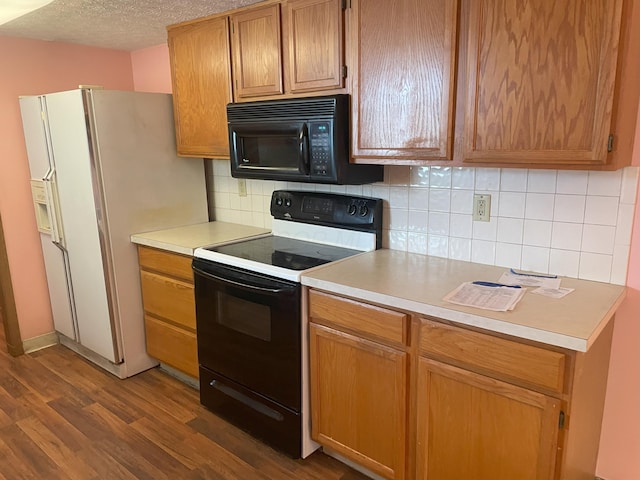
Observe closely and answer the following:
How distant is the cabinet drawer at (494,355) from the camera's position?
4.50ft

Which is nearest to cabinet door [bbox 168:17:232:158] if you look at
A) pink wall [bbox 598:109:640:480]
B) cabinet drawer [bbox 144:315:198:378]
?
cabinet drawer [bbox 144:315:198:378]

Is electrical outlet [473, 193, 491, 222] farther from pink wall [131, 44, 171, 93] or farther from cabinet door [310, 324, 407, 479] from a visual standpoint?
pink wall [131, 44, 171, 93]

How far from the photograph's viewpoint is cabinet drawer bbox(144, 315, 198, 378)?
8.73 ft

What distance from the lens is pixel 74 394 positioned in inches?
108

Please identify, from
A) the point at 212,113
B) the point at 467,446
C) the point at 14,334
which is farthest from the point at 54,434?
the point at 467,446

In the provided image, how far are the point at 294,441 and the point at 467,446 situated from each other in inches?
32.4

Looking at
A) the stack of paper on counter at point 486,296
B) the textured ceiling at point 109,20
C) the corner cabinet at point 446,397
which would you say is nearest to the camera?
the corner cabinet at point 446,397

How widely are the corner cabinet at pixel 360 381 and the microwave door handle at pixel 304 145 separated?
60 centimetres

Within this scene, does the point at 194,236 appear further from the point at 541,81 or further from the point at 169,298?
the point at 541,81

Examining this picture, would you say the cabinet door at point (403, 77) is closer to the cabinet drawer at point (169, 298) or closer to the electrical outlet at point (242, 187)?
→ the electrical outlet at point (242, 187)

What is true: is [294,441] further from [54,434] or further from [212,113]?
[212,113]

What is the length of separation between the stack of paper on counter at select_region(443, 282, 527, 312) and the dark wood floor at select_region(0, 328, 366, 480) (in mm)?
1006

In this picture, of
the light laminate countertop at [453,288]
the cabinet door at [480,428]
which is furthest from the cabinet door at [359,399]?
the light laminate countertop at [453,288]

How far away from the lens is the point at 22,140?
3.13 m
